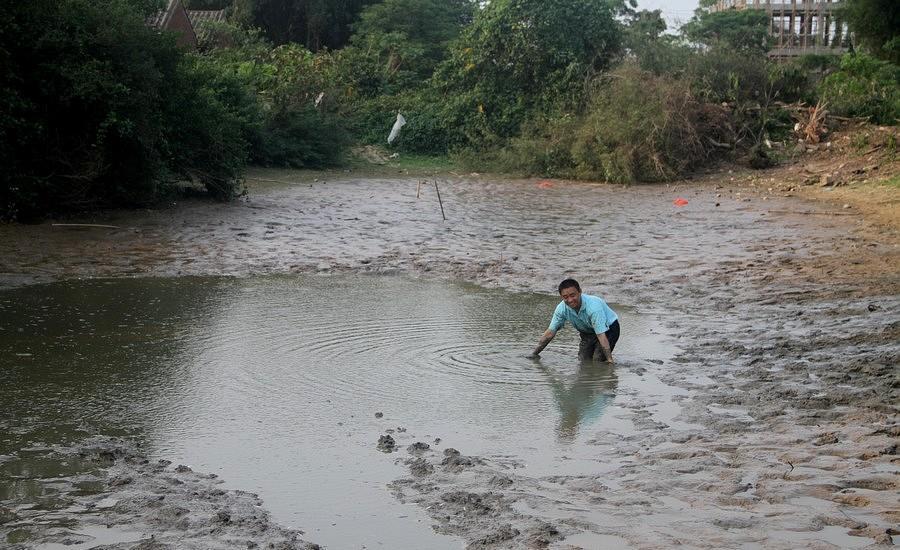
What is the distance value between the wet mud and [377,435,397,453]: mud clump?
28 mm

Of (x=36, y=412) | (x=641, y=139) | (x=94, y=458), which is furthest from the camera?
(x=641, y=139)

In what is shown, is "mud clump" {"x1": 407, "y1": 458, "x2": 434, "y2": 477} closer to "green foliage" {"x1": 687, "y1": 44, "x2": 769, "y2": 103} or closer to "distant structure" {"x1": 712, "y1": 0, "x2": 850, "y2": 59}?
"green foliage" {"x1": 687, "y1": 44, "x2": 769, "y2": 103}

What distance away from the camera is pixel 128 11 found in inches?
695

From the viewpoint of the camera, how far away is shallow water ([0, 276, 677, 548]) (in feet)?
21.5

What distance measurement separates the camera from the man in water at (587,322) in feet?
30.3

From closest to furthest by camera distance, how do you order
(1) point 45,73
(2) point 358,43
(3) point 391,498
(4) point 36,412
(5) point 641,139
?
(3) point 391,498 < (4) point 36,412 < (1) point 45,73 < (5) point 641,139 < (2) point 358,43

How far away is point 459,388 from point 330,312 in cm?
337

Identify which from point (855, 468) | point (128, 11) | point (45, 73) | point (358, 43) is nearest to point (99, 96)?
point (45, 73)

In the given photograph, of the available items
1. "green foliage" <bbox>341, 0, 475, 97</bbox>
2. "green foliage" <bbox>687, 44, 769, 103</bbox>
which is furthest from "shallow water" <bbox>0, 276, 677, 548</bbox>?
"green foliage" <bbox>341, 0, 475, 97</bbox>

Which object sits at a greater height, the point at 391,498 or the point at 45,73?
the point at 45,73

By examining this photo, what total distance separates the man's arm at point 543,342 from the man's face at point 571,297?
0.31m

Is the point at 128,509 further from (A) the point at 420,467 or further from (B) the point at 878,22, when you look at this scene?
(B) the point at 878,22

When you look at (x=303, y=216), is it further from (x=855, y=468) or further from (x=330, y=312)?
(x=855, y=468)

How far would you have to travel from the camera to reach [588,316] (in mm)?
9383
